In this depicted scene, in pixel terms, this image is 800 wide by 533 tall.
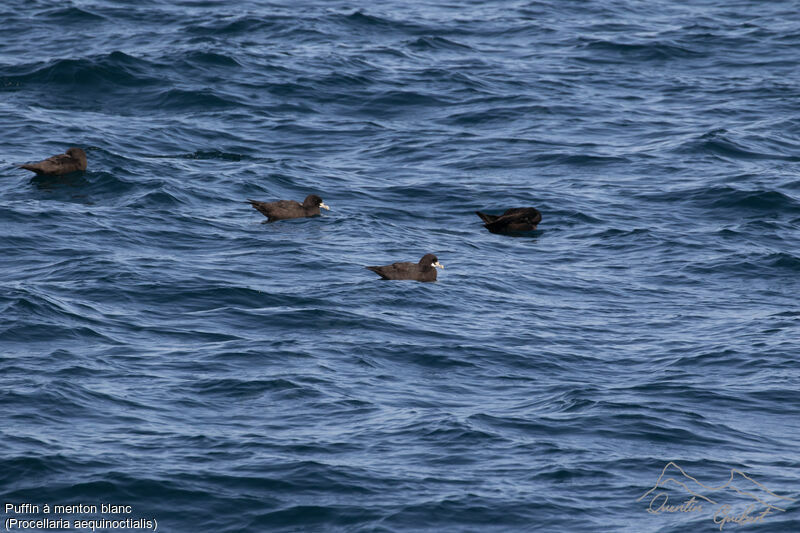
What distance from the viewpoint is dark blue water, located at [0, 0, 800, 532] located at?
12273 millimetres

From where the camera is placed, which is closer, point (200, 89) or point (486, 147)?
point (486, 147)

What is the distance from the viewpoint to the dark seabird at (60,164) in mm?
22984

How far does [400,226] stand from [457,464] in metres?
10.2

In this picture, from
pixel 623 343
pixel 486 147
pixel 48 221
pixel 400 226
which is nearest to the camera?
pixel 623 343

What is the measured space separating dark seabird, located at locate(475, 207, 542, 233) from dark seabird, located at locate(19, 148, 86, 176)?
26.1 feet

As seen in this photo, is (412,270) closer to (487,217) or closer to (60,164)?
(487,217)

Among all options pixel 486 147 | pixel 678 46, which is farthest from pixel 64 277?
pixel 678 46

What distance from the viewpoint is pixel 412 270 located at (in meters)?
19.0

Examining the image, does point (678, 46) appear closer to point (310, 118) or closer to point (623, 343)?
point (310, 118)

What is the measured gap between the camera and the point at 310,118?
29.4 m

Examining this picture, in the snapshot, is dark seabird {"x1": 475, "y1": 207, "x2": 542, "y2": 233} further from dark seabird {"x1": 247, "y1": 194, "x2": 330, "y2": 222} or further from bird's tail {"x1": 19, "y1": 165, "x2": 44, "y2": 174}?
bird's tail {"x1": 19, "y1": 165, "x2": 44, "y2": 174}

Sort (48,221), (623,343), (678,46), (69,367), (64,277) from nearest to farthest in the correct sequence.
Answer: (69,367) < (623,343) < (64,277) < (48,221) < (678,46)

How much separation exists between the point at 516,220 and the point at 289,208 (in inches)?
163

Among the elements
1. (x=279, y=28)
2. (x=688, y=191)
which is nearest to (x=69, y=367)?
(x=688, y=191)
